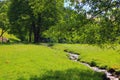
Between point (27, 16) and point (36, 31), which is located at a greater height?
point (27, 16)

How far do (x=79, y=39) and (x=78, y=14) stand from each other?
2699 mm

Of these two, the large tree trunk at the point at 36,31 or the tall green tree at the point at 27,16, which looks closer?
the tall green tree at the point at 27,16

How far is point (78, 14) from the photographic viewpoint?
105 ft

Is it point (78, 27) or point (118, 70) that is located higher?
point (78, 27)

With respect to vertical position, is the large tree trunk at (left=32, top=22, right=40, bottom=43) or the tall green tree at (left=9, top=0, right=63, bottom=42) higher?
the tall green tree at (left=9, top=0, right=63, bottom=42)

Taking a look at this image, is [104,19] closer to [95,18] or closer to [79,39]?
[95,18]

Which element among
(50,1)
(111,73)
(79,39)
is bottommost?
(111,73)

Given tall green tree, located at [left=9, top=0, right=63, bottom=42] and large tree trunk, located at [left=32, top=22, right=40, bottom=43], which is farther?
large tree trunk, located at [left=32, top=22, right=40, bottom=43]

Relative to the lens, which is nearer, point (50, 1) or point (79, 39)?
point (79, 39)

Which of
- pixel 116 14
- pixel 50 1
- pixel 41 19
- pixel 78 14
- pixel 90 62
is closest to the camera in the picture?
pixel 116 14

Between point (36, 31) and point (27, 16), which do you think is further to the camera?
point (36, 31)

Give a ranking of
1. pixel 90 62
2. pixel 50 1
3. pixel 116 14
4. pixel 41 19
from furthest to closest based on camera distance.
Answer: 1. pixel 41 19
2. pixel 90 62
3. pixel 50 1
4. pixel 116 14

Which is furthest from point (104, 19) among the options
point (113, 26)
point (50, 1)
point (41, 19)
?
point (41, 19)

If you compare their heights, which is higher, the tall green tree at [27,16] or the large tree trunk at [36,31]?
the tall green tree at [27,16]
